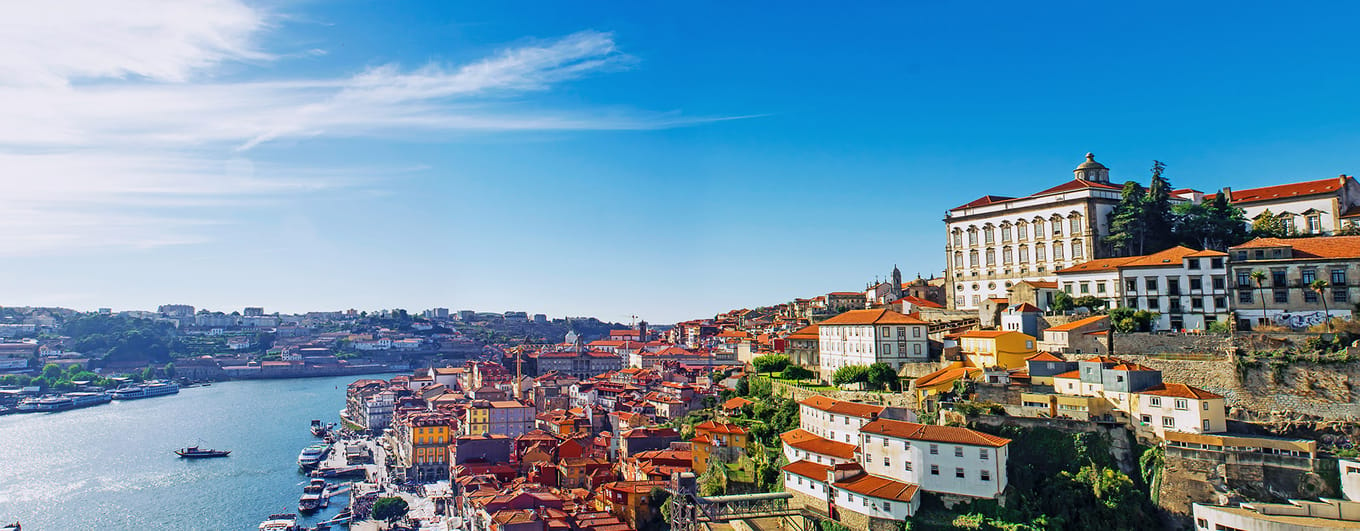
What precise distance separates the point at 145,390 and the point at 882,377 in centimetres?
9901

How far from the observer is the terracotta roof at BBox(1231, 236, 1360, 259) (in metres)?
22.4

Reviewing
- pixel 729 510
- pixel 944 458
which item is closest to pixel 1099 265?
pixel 944 458

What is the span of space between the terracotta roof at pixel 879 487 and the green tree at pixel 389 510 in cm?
2206

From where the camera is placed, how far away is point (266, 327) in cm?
17362

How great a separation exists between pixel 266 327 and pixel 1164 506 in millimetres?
181276

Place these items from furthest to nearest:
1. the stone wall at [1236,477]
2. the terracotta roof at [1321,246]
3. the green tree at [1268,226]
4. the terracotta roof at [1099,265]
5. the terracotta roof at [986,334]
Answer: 1. the green tree at [1268,226]
2. the terracotta roof at [1099,265]
3. the terracotta roof at [986,334]
4. the terracotta roof at [1321,246]
5. the stone wall at [1236,477]

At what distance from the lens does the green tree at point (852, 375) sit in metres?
27.1

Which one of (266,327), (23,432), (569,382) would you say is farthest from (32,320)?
(569,382)

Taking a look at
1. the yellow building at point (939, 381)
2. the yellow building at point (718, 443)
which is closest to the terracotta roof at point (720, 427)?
the yellow building at point (718, 443)

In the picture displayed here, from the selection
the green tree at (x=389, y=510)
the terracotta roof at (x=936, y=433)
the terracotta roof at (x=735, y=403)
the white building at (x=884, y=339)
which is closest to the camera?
the terracotta roof at (x=936, y=433)

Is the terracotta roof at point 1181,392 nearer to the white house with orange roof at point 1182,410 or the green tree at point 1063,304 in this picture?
the white house with orange roof at point 1182,410

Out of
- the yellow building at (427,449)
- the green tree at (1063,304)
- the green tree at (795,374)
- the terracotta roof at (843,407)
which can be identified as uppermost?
the green tree at (1063,304)

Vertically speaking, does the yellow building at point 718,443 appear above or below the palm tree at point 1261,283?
below

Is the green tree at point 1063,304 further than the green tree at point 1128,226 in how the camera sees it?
No
